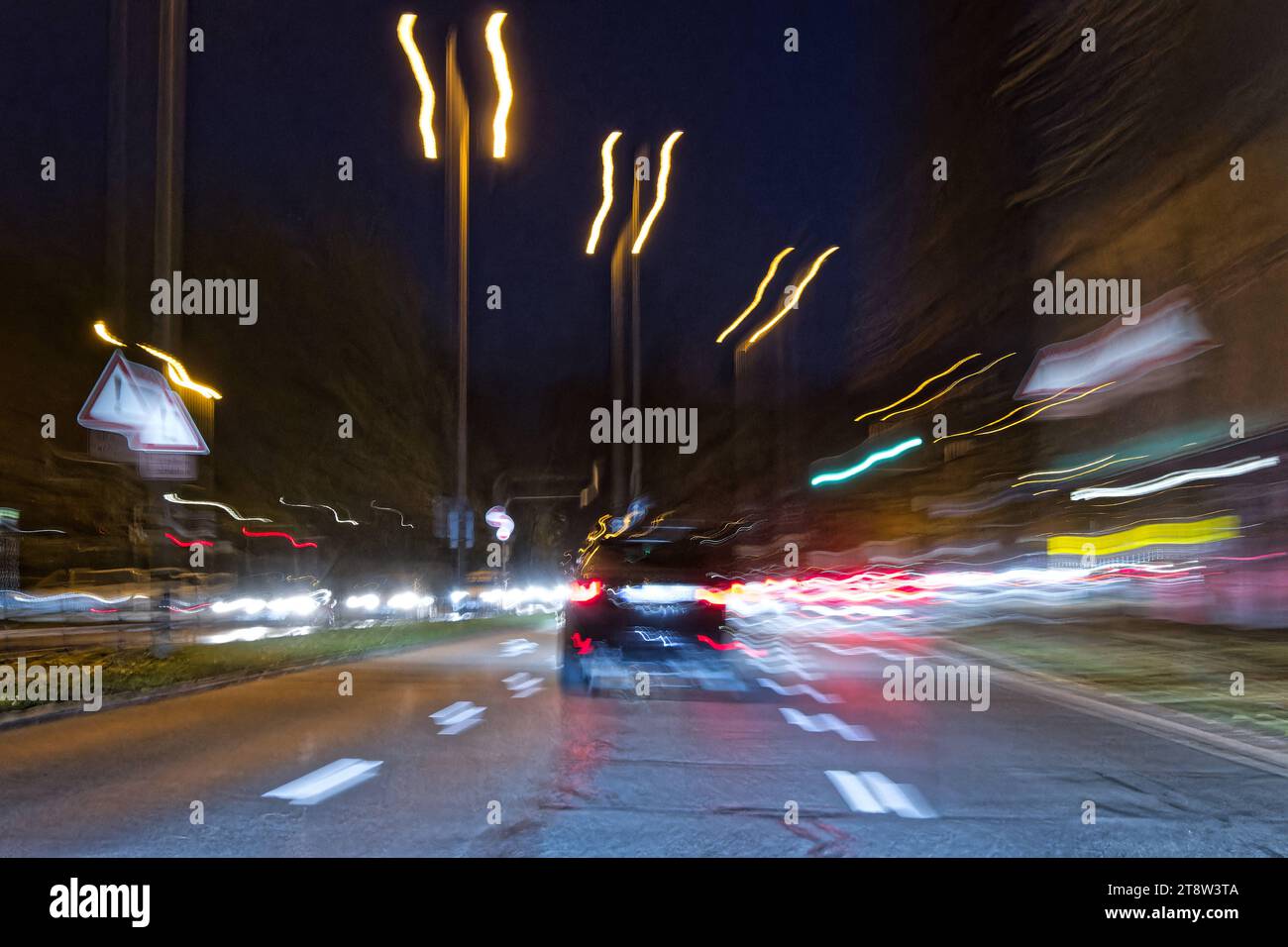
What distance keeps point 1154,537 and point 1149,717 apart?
37.0ft

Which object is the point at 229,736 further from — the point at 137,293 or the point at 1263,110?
the point at 137,293

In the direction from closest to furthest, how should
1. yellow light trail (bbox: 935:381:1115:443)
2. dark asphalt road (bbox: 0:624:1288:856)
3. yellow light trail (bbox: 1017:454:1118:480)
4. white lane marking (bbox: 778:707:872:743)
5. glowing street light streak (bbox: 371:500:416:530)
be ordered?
dark asphalt road (bbox: 0:624:1288:856), white lane marking (bbox: 778:707:872:743), yellow light trail (bbox: 1017:454:1118:480), yellow light trail (bbox: 935:381:1115:443), glowing street light streak (bbox: 371:500:416:530)

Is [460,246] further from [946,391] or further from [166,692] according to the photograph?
[166,692]

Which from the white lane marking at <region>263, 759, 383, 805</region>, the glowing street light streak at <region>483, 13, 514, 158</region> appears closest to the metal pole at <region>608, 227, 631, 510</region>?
the glowing street light streak at <region>483, 13, 514, 158</region>

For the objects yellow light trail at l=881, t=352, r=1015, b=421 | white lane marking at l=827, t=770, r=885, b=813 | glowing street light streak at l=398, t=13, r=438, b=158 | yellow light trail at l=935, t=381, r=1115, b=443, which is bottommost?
white lane marking at l=827, t=770, r=885, b=813

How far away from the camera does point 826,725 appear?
10.0m

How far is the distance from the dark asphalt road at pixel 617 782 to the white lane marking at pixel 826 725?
86 millimetres

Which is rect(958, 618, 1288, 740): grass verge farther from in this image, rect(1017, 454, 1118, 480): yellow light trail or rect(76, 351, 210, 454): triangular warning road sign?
rect(76, 351, 210, 454): triangular warning road sign

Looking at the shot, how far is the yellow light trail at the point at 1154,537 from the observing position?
60.5ft

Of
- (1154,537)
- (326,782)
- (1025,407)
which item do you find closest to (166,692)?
(326,782)

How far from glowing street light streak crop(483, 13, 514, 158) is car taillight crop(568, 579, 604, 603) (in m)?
9.46

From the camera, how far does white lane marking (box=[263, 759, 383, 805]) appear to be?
21.7 ft

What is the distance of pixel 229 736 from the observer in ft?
29.8
